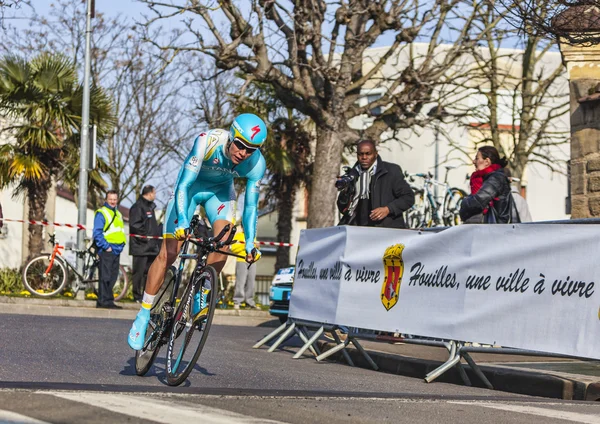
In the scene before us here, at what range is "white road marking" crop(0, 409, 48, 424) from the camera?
5270mm

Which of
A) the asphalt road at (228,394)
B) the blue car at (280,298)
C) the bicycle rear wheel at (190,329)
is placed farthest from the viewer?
the blue car at (280,298)

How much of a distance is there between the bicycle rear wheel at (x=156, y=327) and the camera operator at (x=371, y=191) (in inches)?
162

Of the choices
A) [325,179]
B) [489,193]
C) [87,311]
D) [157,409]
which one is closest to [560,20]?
[489,193]

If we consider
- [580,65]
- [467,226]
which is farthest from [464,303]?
[580,65]

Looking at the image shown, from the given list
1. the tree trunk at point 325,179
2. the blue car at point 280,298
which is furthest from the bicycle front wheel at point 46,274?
the tree trunk at point 325,179

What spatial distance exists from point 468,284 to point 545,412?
243 cm

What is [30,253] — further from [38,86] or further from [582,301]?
[582,301]

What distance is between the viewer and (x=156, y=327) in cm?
816

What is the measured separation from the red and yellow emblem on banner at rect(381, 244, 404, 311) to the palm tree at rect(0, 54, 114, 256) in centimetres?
1580

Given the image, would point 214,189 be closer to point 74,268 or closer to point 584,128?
point 584,128

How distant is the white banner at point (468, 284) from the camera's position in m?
8.20

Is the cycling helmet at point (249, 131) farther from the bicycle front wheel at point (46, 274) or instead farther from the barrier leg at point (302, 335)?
the bicycle front wheel at point (46, 274)

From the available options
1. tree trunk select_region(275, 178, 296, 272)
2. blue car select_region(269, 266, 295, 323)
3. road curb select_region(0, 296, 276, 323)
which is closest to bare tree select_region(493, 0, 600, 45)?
blue car select_region(269, 266, 295, 323)

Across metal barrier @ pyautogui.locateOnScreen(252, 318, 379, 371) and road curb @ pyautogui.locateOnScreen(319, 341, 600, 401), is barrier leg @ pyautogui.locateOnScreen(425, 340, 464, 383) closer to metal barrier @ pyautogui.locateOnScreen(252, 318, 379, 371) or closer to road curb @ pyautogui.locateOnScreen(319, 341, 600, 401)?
road curb @ pyautogui.locateOnScreen(319, 341, 600, 401)
